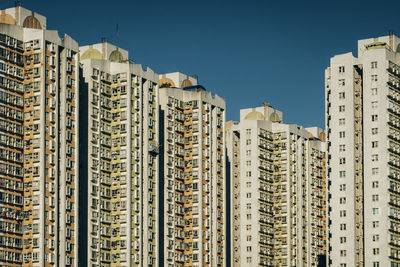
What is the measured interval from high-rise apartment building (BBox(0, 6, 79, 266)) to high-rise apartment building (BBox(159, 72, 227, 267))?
108 feet

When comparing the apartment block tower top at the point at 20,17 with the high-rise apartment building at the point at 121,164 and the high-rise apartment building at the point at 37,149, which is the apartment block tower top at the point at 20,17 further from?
the high-rise apartment building at the point at 121,164

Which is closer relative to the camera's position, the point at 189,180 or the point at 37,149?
the point at 37,149

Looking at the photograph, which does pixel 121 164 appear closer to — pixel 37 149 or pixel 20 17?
pixel 37 149

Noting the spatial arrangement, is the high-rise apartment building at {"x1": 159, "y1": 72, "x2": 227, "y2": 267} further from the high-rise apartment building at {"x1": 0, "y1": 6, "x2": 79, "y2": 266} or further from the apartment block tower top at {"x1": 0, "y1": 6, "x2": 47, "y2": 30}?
the apartment block tower top at {"x1": 0, "y1": 6, "x2": 47, "y2": 30}

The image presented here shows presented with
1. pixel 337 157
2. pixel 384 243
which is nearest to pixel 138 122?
pixel 337 157

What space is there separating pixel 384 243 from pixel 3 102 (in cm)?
6365

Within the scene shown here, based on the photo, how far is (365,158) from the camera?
17100cm

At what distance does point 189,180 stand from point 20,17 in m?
49.6

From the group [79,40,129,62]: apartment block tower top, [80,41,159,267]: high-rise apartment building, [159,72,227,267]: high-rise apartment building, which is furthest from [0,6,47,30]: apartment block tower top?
[159,72,227,267]: high-rise apartment building

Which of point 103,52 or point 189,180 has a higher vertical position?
point 103,52

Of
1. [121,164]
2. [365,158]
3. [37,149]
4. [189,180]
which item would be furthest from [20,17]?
[365,158]

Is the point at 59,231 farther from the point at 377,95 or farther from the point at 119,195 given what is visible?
the point at 377,95

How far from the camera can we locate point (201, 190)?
19575 centimetres

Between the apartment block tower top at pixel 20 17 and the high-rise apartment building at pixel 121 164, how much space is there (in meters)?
12.9
